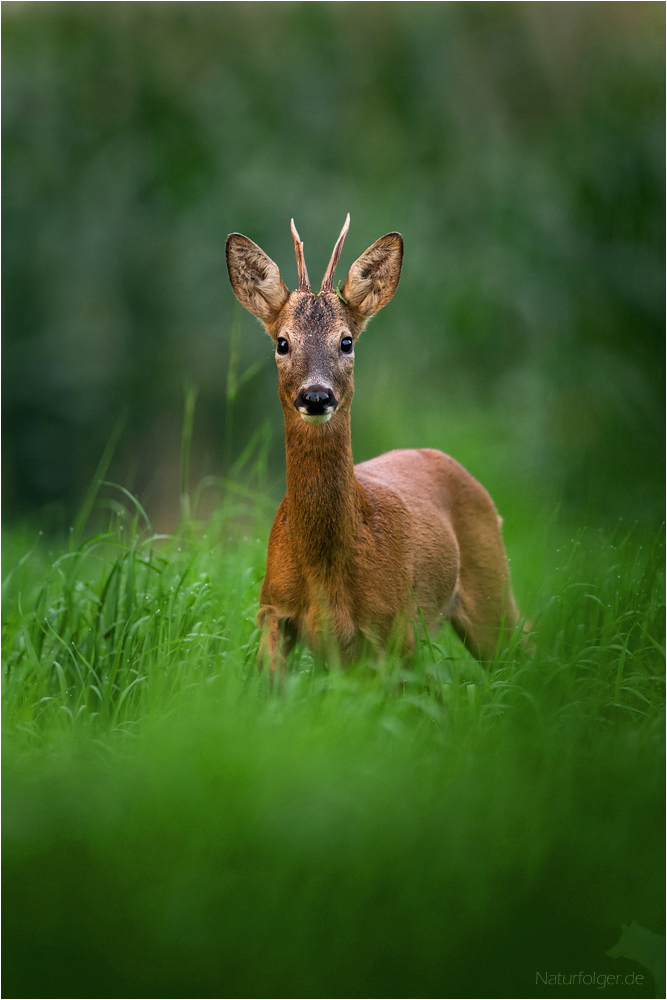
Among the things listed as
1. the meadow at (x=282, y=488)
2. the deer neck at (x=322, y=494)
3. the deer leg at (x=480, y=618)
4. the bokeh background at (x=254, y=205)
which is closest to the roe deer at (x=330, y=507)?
the deer neck at (x=322, y=494)

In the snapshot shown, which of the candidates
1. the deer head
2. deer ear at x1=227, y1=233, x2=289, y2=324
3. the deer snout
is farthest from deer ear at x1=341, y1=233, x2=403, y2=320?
the deer snout

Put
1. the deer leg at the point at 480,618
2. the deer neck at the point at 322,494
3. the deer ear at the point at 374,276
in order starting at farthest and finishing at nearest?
the deer leg at the point at 480,618 → the deer ear at the point at 374,276 → the deer neck at the point at 322,494

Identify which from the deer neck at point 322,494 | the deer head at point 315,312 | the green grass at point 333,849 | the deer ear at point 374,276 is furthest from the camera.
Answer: the deer ear at point 374,276

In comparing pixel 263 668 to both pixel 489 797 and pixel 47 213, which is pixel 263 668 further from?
pixel 47 213

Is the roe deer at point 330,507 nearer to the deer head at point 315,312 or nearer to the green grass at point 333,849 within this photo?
the deer head at point 315,312

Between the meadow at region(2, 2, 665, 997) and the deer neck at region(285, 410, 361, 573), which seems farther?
the deer neck at region(285, 410, 361, 573)

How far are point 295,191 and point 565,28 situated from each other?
2.48 metres

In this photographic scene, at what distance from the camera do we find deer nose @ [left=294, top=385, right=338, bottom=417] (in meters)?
2.91

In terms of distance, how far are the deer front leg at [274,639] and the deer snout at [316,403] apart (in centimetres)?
63

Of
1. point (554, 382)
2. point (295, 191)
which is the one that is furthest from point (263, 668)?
point (295, 191)

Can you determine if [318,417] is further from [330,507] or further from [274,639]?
[274,639]

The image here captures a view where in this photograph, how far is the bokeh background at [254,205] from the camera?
7855mm

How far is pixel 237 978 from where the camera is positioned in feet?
5.44

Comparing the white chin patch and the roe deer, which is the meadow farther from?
the white chin patch
